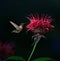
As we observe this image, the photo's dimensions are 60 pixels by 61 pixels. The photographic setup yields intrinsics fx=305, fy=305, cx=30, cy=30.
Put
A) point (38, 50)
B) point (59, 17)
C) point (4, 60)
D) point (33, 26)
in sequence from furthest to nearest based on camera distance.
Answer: point (59, 17), point (38, 50), point (33, 26), point (4, 60)

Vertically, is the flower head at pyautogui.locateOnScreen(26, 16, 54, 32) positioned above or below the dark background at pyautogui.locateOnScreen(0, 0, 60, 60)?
above

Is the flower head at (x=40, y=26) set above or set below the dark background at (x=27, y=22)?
above

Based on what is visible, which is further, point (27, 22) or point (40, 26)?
point (27, 22)

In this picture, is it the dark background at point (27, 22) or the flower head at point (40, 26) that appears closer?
the flower head at point (40, 26)

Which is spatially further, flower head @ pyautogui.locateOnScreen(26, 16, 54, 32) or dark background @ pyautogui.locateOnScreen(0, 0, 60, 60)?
dark background @ pyautogui.locateOnScreen(0, 0, 60, 60)

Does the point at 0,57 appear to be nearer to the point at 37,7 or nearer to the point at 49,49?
the point at 49,49

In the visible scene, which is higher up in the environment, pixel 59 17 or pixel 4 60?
pixel 4 60

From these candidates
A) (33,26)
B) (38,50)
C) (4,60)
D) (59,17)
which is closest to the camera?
(4,60)

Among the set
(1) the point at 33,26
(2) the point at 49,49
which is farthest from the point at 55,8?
(1) the point at 33,26
